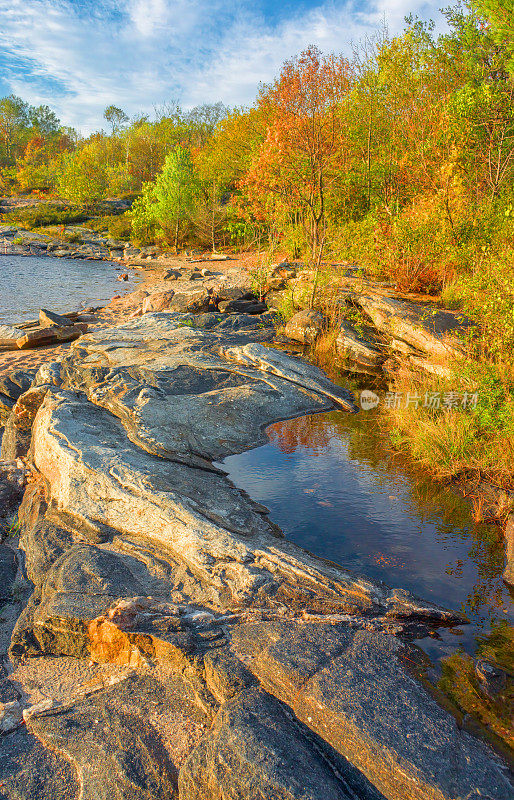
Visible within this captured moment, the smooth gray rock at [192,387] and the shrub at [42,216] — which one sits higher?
the shrub at [42,216]

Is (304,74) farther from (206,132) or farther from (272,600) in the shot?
(206,132)

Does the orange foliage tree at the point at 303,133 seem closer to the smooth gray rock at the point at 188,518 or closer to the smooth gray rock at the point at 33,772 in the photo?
the smooth gray rock at the point at 188,518

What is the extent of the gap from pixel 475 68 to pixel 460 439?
15.4 meters

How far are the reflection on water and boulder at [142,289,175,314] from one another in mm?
9474

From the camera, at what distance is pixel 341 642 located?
11.5ft

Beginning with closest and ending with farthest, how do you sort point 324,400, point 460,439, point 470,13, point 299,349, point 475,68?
1. point 460,439
2. point 324,400
3. point 299,349
4. point 475,68
5. point 470,13

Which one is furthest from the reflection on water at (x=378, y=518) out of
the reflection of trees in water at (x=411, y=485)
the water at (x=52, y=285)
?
the water at (x=52, y=285)

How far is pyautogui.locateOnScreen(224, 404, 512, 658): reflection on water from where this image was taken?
4637mm

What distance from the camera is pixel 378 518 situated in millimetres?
5754

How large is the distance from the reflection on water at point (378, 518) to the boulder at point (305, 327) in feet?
17.5

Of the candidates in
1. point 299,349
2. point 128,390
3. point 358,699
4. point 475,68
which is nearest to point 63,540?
point 358,699

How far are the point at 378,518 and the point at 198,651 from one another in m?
3.03

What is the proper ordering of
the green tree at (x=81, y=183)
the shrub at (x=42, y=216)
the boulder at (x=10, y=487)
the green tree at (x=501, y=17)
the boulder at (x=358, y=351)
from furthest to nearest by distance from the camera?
1. the green tree at (x=81, y=183)
2. the shrub at (x=42, y=216)
3. the green tree at (x=501, y=17)
4. the boulder at (x=358, y=351)
5. the boulder at (x=10, y=487)

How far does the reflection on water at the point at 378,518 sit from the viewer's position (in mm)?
4637
